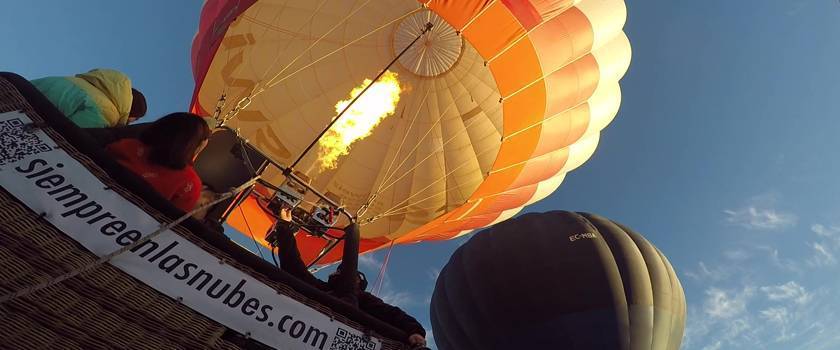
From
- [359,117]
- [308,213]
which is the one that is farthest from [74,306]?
[359,117]

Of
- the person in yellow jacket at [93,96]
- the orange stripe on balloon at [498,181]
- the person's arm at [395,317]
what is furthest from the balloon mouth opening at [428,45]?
the person's arm at [395,317]

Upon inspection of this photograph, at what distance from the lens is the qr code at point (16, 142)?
1.28 metres

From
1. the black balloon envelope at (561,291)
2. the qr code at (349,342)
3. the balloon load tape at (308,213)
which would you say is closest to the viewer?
the qr code at (349,342)

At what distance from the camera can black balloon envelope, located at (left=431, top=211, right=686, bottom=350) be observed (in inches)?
264

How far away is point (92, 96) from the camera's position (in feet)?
6.98

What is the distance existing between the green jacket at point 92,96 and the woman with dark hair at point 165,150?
528mm

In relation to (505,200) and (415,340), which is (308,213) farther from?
(505,200)

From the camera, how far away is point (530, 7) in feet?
16.1

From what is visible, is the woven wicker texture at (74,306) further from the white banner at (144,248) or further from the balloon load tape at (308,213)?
the balloon load tape at (308,213)

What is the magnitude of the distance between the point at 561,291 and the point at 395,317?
559 centimetres

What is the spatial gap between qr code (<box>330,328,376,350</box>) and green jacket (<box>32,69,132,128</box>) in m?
1.44

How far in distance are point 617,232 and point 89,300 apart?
7.95 metres

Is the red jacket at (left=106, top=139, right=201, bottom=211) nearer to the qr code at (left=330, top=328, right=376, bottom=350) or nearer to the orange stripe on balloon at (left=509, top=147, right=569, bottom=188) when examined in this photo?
the qr code at (left=330, top=328, right=376, bottom=350)

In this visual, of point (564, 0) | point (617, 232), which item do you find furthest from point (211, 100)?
point (617, 232)
